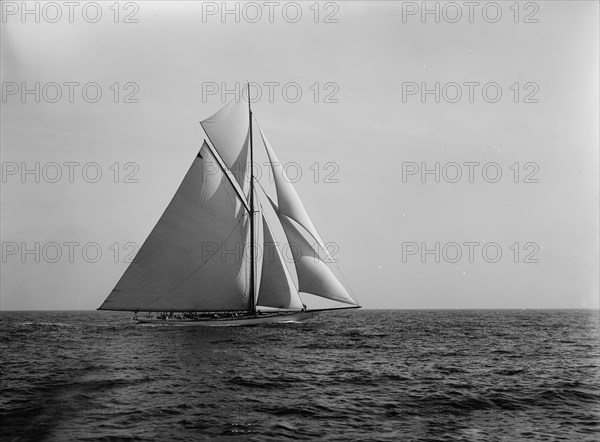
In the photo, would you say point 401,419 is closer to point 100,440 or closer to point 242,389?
point 242,389

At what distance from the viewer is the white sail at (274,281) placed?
153 feet

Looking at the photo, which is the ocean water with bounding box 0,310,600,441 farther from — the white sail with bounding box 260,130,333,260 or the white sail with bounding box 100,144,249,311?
the white sail with bounding box 260,130,333,260

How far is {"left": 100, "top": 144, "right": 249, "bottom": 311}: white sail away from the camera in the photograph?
43.7 meters

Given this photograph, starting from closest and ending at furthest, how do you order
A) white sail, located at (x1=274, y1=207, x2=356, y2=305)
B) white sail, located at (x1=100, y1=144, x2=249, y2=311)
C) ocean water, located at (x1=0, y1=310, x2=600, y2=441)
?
ocean water, located at (x1=0, y1=310, x2=600, y2=441), white sail, located at (x1=100, y1=144, x2=249, y2=311), white sail, located at (x1=274, y1=207, x2=356, y2=305)

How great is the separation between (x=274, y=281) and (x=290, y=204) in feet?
21.8

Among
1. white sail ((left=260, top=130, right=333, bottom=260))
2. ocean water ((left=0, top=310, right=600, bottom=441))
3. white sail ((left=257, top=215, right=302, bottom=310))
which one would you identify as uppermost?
white sail ((left=260, top=130, right=333, bottom=260))

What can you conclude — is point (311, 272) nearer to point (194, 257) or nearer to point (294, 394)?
point (194, 257)

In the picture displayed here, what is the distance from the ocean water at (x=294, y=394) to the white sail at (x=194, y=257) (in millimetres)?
12338

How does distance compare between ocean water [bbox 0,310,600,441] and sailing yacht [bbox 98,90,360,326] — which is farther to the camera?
sailing yacht [bbox 98,90,360,326]

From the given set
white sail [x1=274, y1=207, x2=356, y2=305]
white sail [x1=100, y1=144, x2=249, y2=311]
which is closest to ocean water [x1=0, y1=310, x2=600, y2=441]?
white sail [x1=100, y1=144, x2=249, y2=311]

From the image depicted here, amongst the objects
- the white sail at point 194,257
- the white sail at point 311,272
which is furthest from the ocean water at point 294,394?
the white sail at point 311,272

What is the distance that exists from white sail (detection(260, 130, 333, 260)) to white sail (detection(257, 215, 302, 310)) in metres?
2.58

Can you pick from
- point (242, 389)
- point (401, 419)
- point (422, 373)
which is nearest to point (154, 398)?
point (242, 389)

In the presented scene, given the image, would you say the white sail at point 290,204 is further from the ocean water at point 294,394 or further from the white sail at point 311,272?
the ocean water at point 294,394
